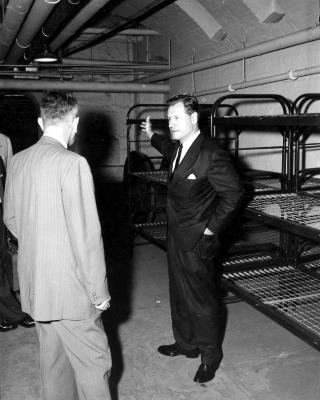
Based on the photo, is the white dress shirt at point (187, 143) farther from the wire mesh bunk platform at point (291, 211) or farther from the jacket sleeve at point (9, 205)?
the jacket sleeve at point (9, 205)

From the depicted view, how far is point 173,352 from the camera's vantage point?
3.75 meters

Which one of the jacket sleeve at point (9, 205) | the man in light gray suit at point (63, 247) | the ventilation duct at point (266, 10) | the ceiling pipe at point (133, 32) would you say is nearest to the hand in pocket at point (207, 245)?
the man in light gray suit at point (63, 247)

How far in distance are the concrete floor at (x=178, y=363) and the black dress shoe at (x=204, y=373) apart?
0.04m

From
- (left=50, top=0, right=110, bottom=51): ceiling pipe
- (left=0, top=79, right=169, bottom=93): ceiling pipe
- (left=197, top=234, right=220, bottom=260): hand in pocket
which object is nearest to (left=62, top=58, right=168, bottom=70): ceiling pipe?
(left=0, top=79, right=169, bottom=93): ceiling pipe

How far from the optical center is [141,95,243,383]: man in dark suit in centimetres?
322

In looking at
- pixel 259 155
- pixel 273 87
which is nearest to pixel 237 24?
pixel 273 87

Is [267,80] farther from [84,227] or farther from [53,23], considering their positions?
[84,227]

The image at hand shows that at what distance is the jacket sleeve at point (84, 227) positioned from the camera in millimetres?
2238

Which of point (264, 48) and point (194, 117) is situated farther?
point (264, 48)

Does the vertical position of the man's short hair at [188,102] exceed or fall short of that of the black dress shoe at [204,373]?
it exceeds it

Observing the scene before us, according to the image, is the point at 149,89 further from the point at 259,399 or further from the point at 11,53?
the point at 259,399

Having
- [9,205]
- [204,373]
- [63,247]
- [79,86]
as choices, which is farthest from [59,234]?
[79,86]

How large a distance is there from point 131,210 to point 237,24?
2.89m

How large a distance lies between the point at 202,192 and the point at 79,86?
6213 mm
